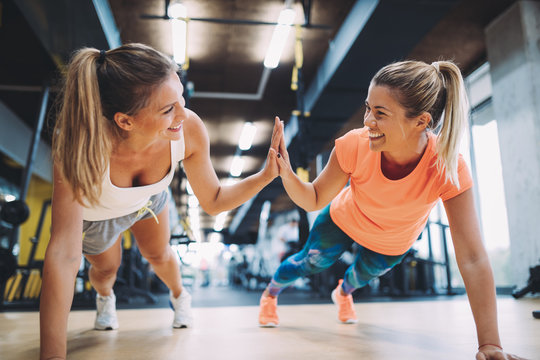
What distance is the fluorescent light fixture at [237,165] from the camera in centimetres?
1131

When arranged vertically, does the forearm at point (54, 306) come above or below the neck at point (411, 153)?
below

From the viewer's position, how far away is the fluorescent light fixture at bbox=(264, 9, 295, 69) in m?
4.71

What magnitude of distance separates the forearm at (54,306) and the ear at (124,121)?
1.51ft

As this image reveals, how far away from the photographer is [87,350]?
1.38 m

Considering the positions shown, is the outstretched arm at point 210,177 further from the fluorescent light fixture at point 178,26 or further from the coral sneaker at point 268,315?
the fluorescent light fixture at point 178,26

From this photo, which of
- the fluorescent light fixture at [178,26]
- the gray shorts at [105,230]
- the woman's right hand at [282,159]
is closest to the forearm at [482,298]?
the woman's right hand at [282,159]

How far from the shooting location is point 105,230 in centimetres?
159

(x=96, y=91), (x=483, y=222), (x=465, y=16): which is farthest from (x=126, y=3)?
(x=483, y=222)

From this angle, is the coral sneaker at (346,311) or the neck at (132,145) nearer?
the neck at (132,145)

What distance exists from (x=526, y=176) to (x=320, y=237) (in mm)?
3889

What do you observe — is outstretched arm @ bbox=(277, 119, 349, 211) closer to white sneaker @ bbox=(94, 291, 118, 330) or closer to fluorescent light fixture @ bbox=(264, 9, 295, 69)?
white sneaker @ bbox=(94, 291, 118, 330)

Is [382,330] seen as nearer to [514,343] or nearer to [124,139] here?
[514,343]

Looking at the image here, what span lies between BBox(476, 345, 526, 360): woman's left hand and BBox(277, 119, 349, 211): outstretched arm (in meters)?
0.74

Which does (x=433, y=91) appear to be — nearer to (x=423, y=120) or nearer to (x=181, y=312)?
(x=423, y=120)
